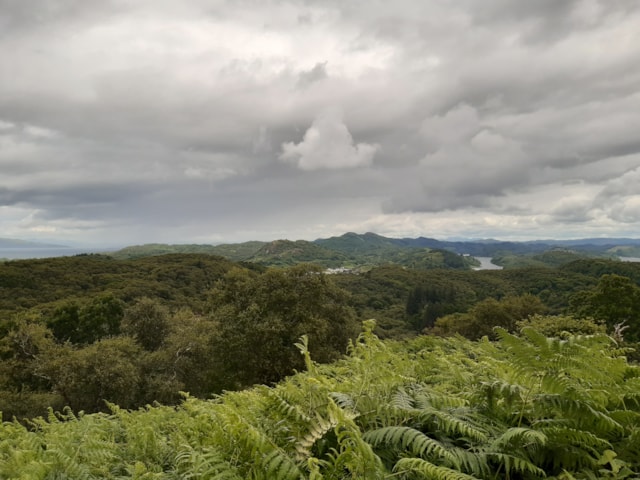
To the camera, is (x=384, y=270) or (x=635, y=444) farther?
(x=384, y=270)

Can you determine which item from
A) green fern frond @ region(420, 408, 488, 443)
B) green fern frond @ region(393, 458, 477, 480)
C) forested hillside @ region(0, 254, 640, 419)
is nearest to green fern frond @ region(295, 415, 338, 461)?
green fern frond @ region(393, 458, 477, 480)

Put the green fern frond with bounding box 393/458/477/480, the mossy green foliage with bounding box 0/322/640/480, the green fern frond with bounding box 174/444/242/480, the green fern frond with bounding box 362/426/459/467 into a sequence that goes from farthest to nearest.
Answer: the green fern frond with bounding box 362/426/459/467, the mossy green foliage with bounding box 0/322/640/480, the green fern frond with bounding box 174/444/242/480, the green fern frond with bounding box 393/458/477/480

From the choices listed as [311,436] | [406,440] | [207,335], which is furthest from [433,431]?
[207,335]

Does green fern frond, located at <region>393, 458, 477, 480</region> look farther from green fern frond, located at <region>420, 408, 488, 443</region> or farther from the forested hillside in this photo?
the forested hillside

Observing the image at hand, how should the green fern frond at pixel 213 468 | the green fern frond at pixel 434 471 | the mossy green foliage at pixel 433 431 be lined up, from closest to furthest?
1. the green fern frond at pixel 434 471
2. the green fern frond at pixel 213 468
3. the mossy green foliage at pixel 433 431

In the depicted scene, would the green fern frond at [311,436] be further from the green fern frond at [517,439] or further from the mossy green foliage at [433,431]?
the green fern frond at [517,439]

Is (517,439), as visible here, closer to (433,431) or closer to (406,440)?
(433,431)

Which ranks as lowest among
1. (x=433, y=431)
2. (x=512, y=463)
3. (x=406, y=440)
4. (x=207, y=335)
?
(x=207, y=335)

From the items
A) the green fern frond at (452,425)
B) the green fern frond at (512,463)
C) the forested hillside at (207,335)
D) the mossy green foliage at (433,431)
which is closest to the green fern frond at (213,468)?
the mossy green foliage at (433,431)

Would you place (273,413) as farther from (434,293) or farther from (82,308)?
(434,293)

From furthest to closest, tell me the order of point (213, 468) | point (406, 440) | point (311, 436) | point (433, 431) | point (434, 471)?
point (433, 431) < point (406, 440) < point (311, 436) < point (213, 468) < point (434, 471)

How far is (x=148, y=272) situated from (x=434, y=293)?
71165 millimetres

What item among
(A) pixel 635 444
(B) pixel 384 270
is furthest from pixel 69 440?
(B) pixel 384 270

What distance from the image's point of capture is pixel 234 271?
83.0 feet
